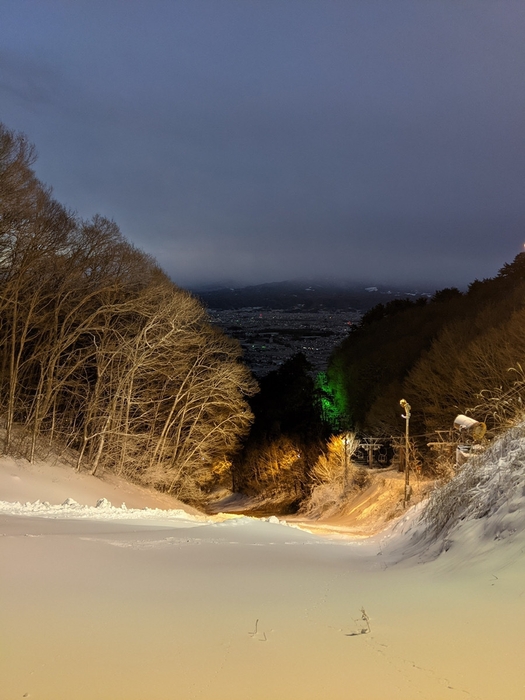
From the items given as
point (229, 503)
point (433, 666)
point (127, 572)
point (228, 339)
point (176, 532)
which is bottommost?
point (229, 503)

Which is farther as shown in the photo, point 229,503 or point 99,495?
point 229,503

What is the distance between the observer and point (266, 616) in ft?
14.6

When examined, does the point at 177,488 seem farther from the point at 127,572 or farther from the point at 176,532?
the point at 127,572

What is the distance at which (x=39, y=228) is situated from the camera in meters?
21.5

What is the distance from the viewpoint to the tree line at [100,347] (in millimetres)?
21484

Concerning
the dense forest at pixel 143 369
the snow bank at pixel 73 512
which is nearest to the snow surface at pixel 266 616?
the snow bank at pixel 73 512

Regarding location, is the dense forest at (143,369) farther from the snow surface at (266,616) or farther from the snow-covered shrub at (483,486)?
the snow surface at (266,616)

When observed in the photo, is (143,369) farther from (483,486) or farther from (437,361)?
(483,486)

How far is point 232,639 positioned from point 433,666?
1320 millimetres

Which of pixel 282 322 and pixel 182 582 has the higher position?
pixel 282 322

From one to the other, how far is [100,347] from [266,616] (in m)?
22.1

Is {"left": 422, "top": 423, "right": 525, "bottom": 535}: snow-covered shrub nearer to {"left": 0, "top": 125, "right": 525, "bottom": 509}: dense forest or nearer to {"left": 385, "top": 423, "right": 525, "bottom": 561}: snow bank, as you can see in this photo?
{"left": 385, "top": 423, "right": 525, "bottom": 561}: snow bank

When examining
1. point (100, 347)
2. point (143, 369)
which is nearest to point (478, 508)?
point (100, 347)

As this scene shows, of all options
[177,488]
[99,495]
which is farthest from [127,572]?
[177,488]
